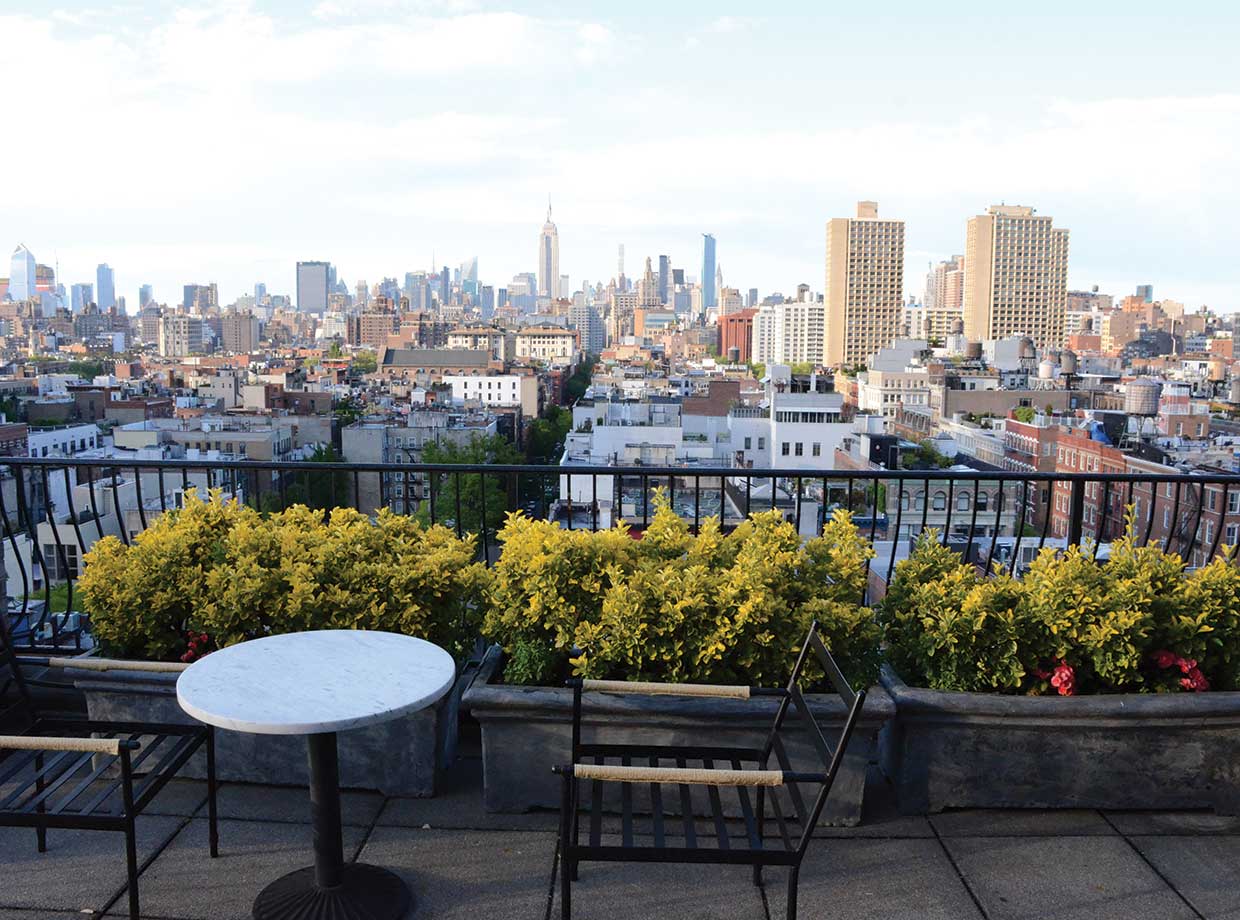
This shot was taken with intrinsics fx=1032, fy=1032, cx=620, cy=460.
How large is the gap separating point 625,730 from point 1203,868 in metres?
2.20

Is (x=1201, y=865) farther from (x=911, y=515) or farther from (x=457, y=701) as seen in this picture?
(x=911, y=515)

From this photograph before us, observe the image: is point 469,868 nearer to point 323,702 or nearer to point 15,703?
point 323,702

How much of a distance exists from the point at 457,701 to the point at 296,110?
15.1 meters

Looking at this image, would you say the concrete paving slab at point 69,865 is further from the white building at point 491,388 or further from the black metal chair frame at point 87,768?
the white building at point 491,388

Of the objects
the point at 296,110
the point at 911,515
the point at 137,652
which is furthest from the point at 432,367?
the point at 137,652

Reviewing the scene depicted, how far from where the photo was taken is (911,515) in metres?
48.9

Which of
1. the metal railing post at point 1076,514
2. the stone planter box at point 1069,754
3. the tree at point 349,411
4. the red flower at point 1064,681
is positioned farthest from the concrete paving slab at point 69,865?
the tree at point 349,411

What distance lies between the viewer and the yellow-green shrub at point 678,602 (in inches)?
162

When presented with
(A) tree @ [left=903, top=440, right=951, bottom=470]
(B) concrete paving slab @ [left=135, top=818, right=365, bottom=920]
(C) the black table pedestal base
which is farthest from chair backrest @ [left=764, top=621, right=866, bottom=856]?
(A) tree @ [left=903, top=440, right=951, bottom=470]

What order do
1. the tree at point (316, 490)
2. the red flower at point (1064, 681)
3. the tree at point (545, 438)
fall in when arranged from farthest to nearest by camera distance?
the tree at point (545, 438)
the tree at point (316, 490)
the red flower at point (1064, 681)

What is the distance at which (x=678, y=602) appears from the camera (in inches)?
162

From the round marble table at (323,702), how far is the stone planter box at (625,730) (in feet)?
1.70

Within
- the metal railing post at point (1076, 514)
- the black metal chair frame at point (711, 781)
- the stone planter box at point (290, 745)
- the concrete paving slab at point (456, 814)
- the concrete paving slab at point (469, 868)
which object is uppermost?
the metal railing post at point (1076, 514)

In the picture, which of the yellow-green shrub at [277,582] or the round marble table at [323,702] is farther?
the yellow-green shrub at [277,582]
